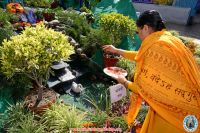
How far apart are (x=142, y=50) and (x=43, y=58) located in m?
1.46

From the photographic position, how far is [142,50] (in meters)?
3.18

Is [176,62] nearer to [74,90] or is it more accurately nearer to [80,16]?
[74,90]

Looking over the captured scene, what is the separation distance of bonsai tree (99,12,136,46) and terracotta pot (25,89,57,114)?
196 cm

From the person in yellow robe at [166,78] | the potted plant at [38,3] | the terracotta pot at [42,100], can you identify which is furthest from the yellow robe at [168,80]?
the potted plant at [38,3]

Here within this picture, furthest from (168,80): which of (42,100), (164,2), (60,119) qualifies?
(164,2)

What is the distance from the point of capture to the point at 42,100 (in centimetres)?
485

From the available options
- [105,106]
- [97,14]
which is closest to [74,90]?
[105,106]

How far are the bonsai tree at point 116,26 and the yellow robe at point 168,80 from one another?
3.27 m

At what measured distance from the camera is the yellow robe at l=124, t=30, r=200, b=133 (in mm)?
2895

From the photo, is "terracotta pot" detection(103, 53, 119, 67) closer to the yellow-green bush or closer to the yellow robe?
the yellow robe

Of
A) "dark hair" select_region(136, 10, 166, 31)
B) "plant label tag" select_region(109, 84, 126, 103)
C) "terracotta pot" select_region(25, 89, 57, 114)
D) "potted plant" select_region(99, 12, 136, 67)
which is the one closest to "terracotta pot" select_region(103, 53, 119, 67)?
"potted plant" select_region(99, 12, 136, 67)

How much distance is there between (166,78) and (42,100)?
7.81 feet

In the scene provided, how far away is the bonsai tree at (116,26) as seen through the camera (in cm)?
649

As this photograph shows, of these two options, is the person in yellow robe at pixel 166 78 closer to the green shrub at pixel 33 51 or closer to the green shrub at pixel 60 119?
the green shrub at pixel 60 119
